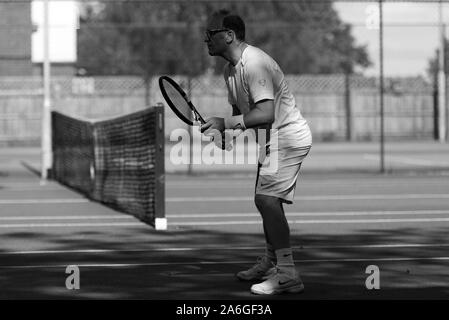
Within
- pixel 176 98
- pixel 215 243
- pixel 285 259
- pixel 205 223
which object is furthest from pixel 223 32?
pixel 205 223

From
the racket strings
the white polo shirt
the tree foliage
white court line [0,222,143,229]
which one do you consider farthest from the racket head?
the tree foliage

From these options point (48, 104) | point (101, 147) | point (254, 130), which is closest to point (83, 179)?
point (101, 147)

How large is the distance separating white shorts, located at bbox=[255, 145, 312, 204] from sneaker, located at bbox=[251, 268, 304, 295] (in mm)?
541

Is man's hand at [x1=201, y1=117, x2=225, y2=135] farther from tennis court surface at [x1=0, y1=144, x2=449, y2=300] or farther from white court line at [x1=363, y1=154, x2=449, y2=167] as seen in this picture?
white court line at [x1=363, y1=154, x2=449, y2=167]

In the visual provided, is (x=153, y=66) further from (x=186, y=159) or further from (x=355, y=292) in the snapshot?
Answer: (x=355, y=292)

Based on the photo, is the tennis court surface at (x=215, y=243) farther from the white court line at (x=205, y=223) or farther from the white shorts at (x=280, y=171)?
the white shorts at (x=280, y=171)

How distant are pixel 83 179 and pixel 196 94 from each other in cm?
2042

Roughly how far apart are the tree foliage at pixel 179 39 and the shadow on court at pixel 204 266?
38.8 metres

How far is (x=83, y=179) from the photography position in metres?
18.2

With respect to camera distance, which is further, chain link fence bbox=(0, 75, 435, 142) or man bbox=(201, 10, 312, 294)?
chain link fence bbox=(0, 75, 435, 142)

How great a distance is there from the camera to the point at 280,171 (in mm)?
7973

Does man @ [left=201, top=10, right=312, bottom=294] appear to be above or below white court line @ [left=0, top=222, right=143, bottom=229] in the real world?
above

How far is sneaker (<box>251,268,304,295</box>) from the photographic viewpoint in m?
7.79

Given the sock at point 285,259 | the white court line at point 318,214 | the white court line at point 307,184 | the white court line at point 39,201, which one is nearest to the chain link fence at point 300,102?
the white court line at point 307,184
